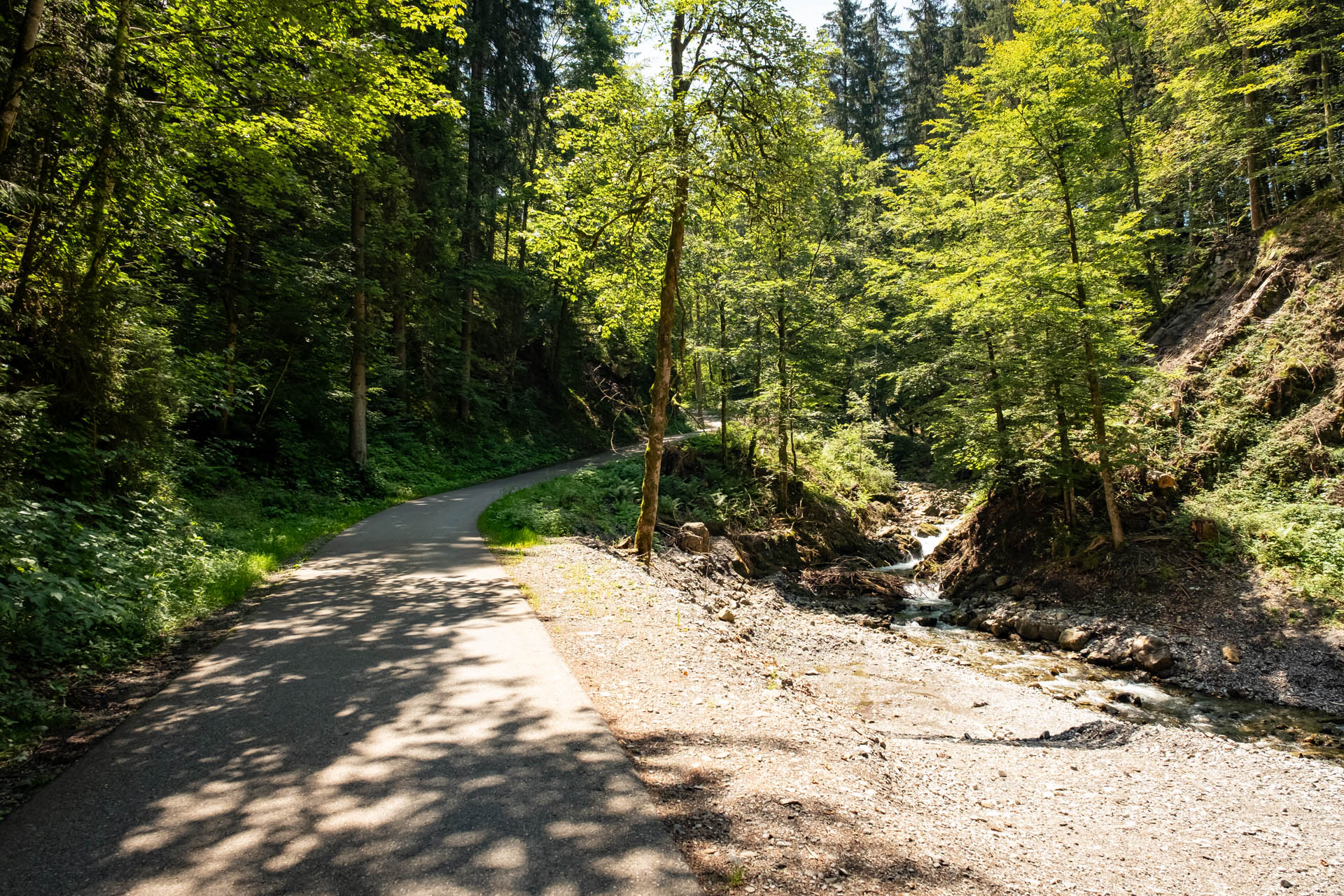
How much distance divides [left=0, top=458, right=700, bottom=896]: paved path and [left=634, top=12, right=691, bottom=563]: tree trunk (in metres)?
5.13

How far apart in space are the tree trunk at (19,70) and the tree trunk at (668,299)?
23.7 ft

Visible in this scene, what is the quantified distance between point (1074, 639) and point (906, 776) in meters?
8.52

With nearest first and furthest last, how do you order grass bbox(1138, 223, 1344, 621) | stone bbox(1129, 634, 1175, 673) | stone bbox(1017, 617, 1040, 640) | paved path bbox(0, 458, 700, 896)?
1. paved path bbox(0, 458, 700, 896)
2. stone bbox(1129, 634, 1175, 673)
3. grass bbox(1138, 223, 1344, 621)
4. stone bbox(1017, 617, 1040, 640)

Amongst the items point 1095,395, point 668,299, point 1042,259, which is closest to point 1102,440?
point 1095,395

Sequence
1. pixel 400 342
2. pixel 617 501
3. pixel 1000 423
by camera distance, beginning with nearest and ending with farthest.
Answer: pixel 1000 423, pixel 617 501, pixel 400 342

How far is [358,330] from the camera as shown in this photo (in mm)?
17406

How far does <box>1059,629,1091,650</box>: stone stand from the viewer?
10938 millimetres

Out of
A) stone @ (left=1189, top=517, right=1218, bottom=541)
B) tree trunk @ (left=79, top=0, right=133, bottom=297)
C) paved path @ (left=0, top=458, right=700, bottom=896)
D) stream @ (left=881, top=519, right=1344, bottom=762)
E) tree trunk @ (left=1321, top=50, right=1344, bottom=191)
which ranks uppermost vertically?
tree trunk @ (left=1321, top=50, right=1344, bottom=191)

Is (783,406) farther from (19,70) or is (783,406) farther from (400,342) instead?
(19,70)

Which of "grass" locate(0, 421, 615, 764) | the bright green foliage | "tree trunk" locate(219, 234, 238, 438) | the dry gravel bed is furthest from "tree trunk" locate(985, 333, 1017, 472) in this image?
"tree trunk" locate(219, 234, 238, 438)

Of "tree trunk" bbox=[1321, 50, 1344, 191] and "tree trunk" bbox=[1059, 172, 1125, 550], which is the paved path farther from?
"tree trunk" bbox=[1321, 50, 1344, 191]

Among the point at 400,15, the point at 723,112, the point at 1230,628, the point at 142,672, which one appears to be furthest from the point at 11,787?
the point at 1230,628

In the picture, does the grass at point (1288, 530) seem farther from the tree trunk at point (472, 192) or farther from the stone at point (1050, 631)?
the tree trunk at point (472, 192)

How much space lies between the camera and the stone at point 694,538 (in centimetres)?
1446
